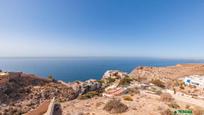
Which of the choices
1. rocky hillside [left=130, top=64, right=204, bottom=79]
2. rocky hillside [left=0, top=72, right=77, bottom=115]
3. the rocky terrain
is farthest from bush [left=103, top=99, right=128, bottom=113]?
rocky hillside [left=130, top=64, right=204, bottom=79]

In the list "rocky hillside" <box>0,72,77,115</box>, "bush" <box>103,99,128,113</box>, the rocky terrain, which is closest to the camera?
"bush" <box>103,99,128,113</box>

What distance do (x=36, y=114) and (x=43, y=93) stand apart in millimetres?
14593

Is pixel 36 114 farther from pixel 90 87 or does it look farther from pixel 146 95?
pixel 90 87

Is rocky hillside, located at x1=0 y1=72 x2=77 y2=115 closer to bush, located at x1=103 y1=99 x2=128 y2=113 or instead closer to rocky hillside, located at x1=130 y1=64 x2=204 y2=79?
bush, located at x1=103 y1=99 x2=128 y2=113

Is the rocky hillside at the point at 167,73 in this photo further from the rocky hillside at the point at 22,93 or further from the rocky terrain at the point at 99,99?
the rocky hillside at the point at 22,93

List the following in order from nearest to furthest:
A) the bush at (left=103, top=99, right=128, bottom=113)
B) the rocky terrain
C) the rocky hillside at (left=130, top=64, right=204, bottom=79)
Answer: the bush at (left=103, top=99, right=128, bottom=113)
the rocky terrain
the rocky hillside at (left=130, top=64, right=204, bottom=79)

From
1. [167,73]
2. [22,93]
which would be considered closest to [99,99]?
[22,93]

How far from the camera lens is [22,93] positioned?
23484mm

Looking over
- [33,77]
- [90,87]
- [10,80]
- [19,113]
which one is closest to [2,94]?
[10,80]

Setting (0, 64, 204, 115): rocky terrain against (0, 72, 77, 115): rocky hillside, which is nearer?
(0, 64, 204, 115): rocky terrain

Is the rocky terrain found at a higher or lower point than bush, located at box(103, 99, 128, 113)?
lower

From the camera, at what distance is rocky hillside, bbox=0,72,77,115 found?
1940 centimetres

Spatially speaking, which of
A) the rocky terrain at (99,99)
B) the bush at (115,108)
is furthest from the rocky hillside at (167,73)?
the bush at (115,108)

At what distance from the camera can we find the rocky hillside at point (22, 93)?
19.4m
